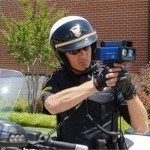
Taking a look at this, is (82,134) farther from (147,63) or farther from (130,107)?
(147,63)

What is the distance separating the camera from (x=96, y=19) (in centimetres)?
1442

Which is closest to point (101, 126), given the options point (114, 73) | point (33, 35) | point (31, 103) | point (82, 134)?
point (82, 134)

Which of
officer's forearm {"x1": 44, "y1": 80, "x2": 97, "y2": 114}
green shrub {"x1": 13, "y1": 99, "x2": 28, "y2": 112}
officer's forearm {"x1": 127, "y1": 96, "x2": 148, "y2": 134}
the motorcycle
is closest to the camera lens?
the motorcycle

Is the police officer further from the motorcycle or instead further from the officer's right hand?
the officer's right hand

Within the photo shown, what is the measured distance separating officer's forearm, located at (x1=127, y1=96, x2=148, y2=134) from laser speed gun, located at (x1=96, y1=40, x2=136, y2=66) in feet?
1.04

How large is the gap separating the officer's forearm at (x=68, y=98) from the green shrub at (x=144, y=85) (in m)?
8.63

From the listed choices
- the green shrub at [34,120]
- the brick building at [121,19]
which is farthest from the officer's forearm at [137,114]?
the brick building at [121,19]

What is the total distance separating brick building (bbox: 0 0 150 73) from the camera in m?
13.7

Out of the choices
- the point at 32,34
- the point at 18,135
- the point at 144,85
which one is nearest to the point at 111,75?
the point at 18,135

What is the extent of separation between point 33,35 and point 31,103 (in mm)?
2115

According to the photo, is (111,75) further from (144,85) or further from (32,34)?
(144,85)

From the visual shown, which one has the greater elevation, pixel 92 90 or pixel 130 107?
pixel 92 90

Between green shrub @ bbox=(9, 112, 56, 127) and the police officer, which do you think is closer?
the police officer

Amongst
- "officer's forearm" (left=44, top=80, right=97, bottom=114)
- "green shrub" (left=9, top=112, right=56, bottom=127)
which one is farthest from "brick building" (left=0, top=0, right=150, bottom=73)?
"officer's forearm" (left=44, top=80, right=97, bottom=114)
